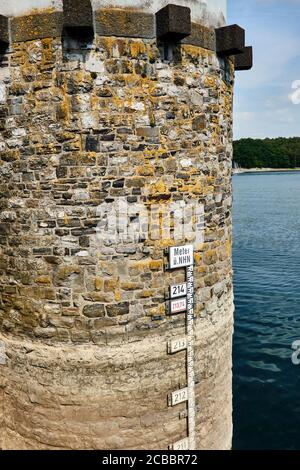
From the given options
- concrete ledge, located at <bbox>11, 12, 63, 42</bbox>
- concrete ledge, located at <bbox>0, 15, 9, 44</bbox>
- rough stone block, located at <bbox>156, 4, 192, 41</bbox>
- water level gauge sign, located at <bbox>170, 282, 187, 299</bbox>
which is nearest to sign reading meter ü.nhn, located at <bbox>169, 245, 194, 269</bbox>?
water level gauge sign, located at <bbox>170, 282, 187, 299</bbox>

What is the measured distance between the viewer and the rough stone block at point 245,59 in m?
7.22

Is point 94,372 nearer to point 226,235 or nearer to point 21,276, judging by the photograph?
point 21,276

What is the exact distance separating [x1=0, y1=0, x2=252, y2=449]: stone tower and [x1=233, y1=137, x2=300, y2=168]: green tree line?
129 m

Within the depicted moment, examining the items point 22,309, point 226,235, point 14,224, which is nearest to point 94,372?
point 22,309

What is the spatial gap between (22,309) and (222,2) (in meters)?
5.25

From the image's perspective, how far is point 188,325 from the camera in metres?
6.36

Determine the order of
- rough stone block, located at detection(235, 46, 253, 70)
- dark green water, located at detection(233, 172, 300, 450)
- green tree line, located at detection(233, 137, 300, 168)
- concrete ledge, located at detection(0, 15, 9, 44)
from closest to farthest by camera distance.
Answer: concrete ledge, located at detection(0, 15, 9, 44) → rough stone block, located at detection(235, 46, 253, 70) → dark green water, located at detection(233, 172, 300, 450) → green tree line, located at detection(233, 137, 300, 168)

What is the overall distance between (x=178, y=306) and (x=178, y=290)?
226 mm

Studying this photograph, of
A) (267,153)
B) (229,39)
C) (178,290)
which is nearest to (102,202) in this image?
(178,290)

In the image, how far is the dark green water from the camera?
10.9 m

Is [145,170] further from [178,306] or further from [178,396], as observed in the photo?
[178,396]

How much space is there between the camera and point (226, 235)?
7.07 meters

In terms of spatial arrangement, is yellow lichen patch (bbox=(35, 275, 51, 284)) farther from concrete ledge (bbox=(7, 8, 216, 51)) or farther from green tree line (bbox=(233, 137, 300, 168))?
green tree line (bbox=(233, 137, 300, 168))

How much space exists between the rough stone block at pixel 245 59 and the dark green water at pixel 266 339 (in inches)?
318
